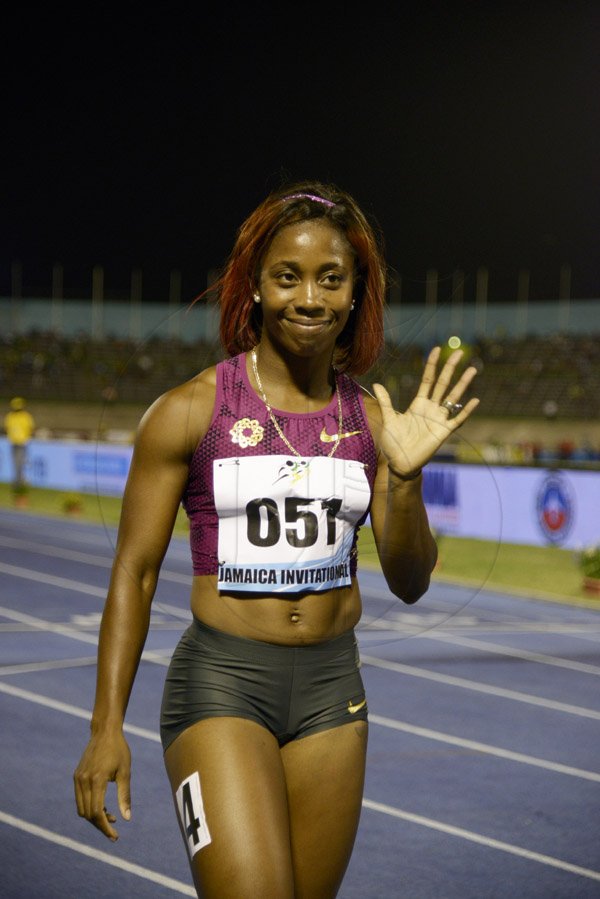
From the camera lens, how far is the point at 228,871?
2389 millimetres

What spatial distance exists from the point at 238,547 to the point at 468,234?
48.3 meters

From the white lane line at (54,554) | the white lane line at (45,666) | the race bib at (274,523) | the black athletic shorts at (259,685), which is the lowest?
the white lane line at (54,554)

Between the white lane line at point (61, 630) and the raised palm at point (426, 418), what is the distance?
7109 millimetres

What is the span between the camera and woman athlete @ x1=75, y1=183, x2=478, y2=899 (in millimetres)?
2584

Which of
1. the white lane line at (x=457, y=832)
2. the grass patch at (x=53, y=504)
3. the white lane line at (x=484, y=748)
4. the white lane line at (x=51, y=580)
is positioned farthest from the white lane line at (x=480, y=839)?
the grass patch at (x=53, y=504)

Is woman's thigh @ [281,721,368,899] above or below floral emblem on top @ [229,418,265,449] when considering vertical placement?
below

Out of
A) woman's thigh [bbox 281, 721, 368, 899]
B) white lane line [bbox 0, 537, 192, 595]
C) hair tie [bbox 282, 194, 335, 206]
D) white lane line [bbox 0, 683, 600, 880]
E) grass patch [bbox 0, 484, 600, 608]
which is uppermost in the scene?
hair tie [bbox 282, 194, 335, 206]

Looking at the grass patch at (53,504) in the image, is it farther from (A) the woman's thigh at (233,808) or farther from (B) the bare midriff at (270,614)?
(A) the woman's thigh at (233,808)

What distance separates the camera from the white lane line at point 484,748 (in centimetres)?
689

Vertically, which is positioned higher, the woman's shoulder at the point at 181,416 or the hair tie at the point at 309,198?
the hair tie at the point at 309,198

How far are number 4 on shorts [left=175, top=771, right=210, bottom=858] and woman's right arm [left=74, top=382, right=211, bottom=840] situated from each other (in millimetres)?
122

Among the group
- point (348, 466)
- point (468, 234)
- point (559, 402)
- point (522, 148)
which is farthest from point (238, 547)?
point (522, 148)

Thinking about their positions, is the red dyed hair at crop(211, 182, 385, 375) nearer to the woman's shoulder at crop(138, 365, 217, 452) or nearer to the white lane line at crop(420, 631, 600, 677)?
the woman's shoulder at crop(138, 365, 217, 452)

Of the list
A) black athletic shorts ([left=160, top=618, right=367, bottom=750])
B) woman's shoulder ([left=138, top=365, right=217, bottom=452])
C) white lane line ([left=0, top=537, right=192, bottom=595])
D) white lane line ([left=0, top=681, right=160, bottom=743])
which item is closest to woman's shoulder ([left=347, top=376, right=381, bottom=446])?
woman's shoulder ([left=138, top=365, right=217, bottom=452])
